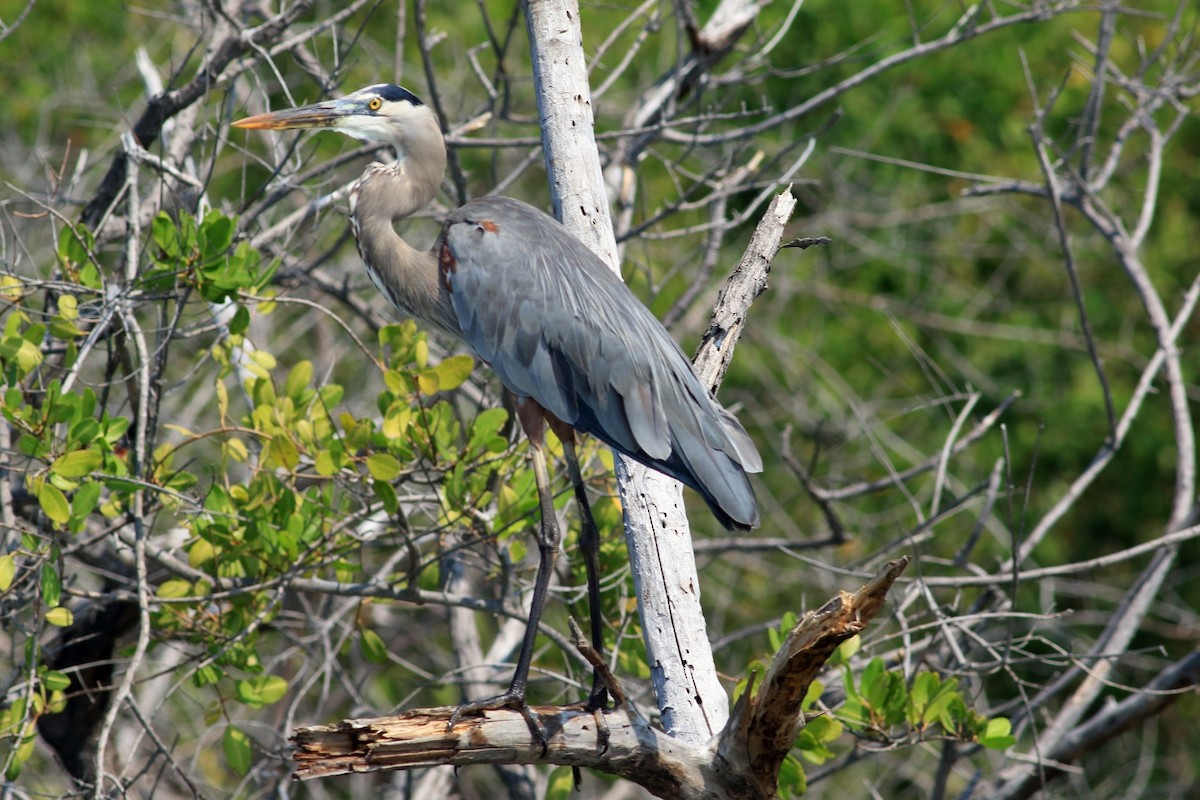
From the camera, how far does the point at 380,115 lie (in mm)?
4066

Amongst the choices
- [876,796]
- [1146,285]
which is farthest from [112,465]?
[1146,285]

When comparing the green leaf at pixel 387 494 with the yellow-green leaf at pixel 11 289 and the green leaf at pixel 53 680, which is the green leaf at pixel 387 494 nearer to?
the green leaf at pixel 53 680

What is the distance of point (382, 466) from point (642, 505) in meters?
A: 0.78

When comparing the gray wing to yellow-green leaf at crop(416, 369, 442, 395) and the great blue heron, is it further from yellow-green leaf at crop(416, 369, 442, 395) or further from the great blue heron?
yellow-green leaf at crop(416, 369, 442, 395)

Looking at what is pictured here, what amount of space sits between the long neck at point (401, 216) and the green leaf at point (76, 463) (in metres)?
1.23

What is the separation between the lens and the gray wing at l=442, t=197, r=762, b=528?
3361 mm

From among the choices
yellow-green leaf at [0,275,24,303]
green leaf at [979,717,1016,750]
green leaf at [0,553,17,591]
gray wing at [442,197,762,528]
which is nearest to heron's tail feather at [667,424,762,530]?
gray wing at [442,197,762,528]

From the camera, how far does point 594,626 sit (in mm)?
3574

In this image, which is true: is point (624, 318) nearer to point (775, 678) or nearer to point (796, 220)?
point (775, 678)

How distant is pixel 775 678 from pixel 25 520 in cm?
276

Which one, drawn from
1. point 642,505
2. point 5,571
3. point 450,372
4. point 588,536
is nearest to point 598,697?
point 642,505

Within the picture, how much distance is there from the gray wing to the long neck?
0.46 feet

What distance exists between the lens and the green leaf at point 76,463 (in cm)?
319

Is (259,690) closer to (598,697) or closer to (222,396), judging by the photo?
Answer: (222,396)
